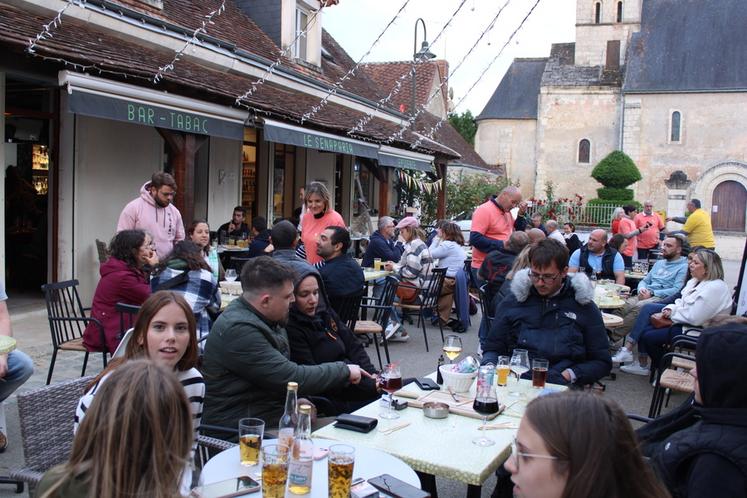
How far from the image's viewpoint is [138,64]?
8211 millimetres

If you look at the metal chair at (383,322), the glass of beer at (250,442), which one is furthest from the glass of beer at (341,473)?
the metal chair at (383,322)

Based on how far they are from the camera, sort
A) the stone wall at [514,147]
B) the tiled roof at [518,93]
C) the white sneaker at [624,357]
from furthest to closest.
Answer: the tiled roof at [518,93], the stone wall at [514,147], the white sneaker at [624,357]

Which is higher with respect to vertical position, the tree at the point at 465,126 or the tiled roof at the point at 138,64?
the tree at the point at 465,126

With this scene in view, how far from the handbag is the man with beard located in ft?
14.3

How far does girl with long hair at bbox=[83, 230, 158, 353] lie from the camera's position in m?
5.36

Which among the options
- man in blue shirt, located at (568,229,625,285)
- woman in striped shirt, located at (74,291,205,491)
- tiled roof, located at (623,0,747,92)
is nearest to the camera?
woman in striped shirt, located at (74,291,205,491)

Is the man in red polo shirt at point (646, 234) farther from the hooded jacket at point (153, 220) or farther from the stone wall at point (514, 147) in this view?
the stone wall at point (514, 147)

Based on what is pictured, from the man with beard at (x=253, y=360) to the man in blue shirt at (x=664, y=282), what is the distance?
17.5ft

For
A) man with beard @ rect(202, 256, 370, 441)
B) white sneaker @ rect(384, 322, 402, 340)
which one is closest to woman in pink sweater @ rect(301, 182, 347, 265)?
white sneaker @ rect(384, 322, 402, 340)

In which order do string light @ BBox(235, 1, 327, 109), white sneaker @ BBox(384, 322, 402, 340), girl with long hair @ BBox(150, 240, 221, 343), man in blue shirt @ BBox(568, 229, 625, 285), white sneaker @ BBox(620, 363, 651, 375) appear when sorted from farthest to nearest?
string light @ BBox(235, 1, 327, 109)
man in blue shirt @ BBox(568, 229, 625, 285)
white sneaker @ BBox(384, 322, 402, 340)
white sneaker @ BBox(620, 363, 651, 375)
girl with long hair @ BBox(150, 240, 221, 343)

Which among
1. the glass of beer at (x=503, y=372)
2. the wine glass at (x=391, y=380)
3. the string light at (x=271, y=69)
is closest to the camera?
the wine glass at (x=391, y=380)

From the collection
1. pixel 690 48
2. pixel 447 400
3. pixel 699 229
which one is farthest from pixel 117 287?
pixel 690 48

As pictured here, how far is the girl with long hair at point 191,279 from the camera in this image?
5266mm

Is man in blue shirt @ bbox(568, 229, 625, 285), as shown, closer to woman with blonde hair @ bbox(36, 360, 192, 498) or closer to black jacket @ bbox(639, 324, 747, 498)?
black jacket @ bbox(639, 324, 747, 498)
